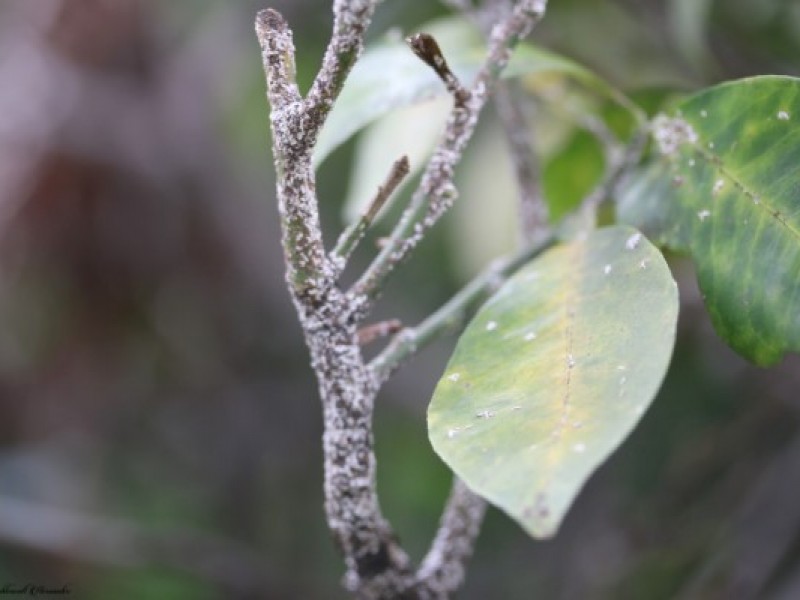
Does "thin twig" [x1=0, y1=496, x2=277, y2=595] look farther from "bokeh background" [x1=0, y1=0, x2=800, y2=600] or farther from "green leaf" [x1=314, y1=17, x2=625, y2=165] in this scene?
"green leaf" [x1=314, y1=17, x2=625, y2=165]

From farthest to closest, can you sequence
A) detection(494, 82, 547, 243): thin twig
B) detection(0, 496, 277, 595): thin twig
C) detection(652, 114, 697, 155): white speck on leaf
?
1. detection(0, 496, 277, 595): thin twig
2. detection(494, 82, 547, 243): thin twig
3. detection(652, 114, 697, 155): white speck on leaf

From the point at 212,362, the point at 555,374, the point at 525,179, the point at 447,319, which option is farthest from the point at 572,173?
the point at 212,362

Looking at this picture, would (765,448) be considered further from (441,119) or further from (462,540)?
(462,540)

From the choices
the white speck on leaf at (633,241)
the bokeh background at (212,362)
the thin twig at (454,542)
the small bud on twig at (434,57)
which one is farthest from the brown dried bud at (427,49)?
the bokeh background at (212,362)

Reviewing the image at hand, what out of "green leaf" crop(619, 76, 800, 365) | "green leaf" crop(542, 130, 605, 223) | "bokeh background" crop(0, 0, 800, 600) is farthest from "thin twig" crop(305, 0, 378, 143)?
"bokeh background" crop(0, 0, 800, 600)

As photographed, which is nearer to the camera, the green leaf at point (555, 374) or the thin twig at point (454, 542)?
the green leaf at point (555, 374)

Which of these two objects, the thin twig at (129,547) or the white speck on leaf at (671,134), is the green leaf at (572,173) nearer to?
the white speck on leaf at (671,134)
